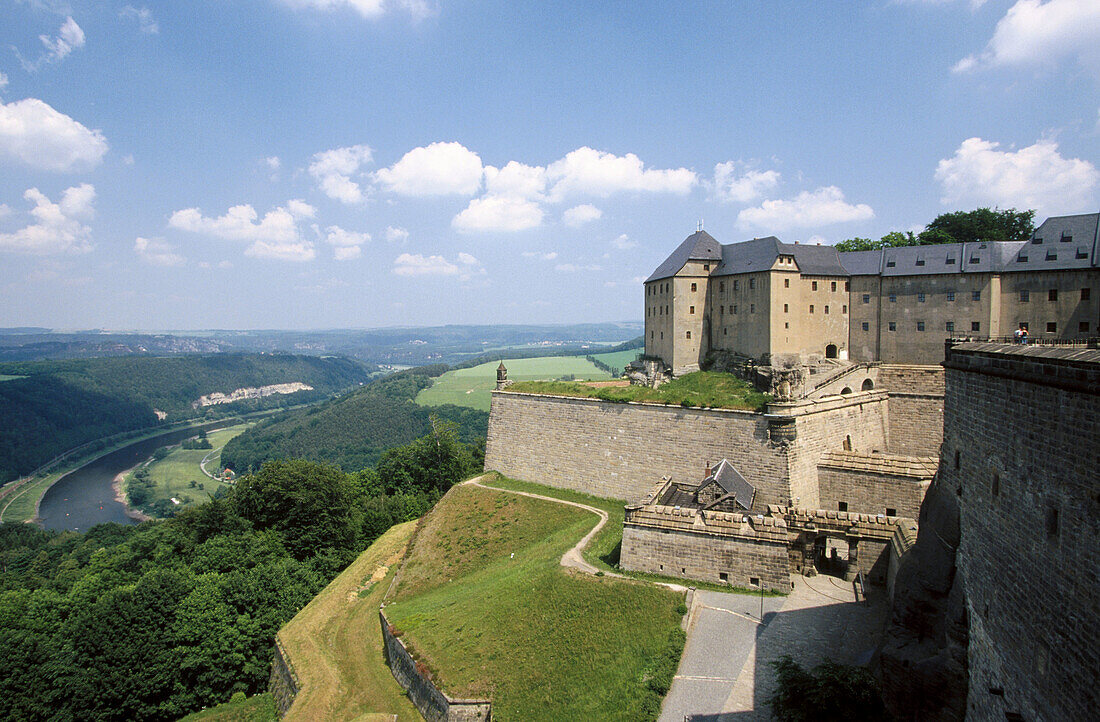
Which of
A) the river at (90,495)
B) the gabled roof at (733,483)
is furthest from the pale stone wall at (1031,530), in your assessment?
the river at (90,495)

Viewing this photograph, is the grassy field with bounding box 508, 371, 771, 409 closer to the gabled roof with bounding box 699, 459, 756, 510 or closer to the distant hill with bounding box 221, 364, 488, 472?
the gabled roof with bounding box 699, 459, 756, 510

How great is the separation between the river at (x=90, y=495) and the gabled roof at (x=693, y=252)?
106 metres

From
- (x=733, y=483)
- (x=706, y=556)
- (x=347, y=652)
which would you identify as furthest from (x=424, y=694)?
(x=733, y=483)

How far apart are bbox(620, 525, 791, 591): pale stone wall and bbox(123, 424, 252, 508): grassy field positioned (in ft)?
337

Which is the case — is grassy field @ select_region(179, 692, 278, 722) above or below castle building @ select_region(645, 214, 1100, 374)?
below

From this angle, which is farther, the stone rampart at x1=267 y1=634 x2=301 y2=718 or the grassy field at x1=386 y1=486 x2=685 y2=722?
the stone rampart at x1=267 y1=634 x2=301 y2=718

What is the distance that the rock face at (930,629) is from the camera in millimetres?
12422

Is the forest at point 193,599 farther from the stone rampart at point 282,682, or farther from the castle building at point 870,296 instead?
the castle building at point 870,296

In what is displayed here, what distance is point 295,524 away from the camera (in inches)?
1624

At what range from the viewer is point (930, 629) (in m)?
14.2

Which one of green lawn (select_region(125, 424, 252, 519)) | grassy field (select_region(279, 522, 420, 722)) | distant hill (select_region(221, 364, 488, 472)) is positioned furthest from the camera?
distant hill (select_region(221, 364, 488, 472))

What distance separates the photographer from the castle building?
29.5 m

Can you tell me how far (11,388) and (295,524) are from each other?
578 feet

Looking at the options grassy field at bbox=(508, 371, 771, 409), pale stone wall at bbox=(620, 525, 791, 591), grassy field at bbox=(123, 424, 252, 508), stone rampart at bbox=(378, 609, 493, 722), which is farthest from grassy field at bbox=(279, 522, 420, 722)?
grassy field at bbox=(123, 424, 252, 508)
